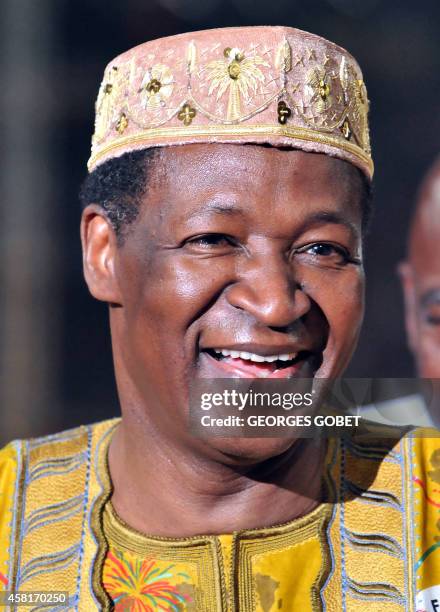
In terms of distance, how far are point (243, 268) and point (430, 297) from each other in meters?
3.16

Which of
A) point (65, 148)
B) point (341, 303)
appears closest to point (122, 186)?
point (341, 303)

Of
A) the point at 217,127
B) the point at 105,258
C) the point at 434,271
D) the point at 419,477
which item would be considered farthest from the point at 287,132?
the point at 434,271

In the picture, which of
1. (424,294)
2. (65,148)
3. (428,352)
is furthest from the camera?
(65,148)

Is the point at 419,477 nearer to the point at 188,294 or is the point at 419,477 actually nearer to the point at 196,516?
the point at 196,516

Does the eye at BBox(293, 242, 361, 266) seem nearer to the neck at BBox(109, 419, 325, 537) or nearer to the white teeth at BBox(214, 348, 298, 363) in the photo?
the white teeth at BBox(214, 348, 298, 363)

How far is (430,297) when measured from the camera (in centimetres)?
557

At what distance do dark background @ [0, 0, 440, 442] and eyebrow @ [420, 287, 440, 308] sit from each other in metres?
0.52

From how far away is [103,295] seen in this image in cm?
292

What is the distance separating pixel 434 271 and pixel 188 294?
326cm

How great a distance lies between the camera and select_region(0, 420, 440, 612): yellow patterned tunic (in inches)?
106

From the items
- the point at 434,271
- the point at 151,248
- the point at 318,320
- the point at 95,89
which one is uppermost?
the point at 95,89

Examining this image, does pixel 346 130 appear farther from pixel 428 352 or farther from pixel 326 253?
pixel 428 352

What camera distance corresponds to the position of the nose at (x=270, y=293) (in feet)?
8.25

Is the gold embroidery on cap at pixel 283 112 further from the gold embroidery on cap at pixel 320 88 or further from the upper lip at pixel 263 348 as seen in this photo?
the upper lip at pixel 263 348
